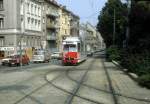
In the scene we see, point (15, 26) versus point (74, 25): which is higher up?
point (74, 25)

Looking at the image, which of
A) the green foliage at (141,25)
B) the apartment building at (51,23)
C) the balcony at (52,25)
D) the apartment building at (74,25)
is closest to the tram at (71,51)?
the green foliage at (141,25)

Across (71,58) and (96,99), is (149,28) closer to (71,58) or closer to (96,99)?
(96,99)

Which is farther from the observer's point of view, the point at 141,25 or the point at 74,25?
the point at 74,25

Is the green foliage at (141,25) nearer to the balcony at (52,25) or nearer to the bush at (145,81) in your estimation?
the bush at (145,81)

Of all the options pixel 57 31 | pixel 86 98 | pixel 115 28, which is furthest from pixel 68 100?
pixel 57 31

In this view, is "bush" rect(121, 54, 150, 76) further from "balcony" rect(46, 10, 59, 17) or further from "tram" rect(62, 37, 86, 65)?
"balcony" rect(46, 10, 59, 17)

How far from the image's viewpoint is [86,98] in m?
16.8

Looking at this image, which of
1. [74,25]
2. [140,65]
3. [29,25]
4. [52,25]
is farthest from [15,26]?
[74,25]

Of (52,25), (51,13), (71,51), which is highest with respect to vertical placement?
(51,13)

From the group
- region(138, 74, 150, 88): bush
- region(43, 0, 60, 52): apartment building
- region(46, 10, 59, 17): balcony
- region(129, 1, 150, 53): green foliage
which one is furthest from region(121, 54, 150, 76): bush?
region(46, 10, 59, 17): balcony

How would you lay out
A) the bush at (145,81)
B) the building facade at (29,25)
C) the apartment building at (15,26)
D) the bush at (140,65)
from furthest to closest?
1. the building facade at (29,25)
2. the apartment building at (15,26)
3. the bush at (140,65)
4. the bush at (145,81)

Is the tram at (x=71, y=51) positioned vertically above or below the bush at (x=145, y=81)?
above

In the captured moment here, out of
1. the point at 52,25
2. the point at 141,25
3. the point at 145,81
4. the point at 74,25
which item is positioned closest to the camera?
the point at 145,81

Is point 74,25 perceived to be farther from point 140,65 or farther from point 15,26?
point 140,65
